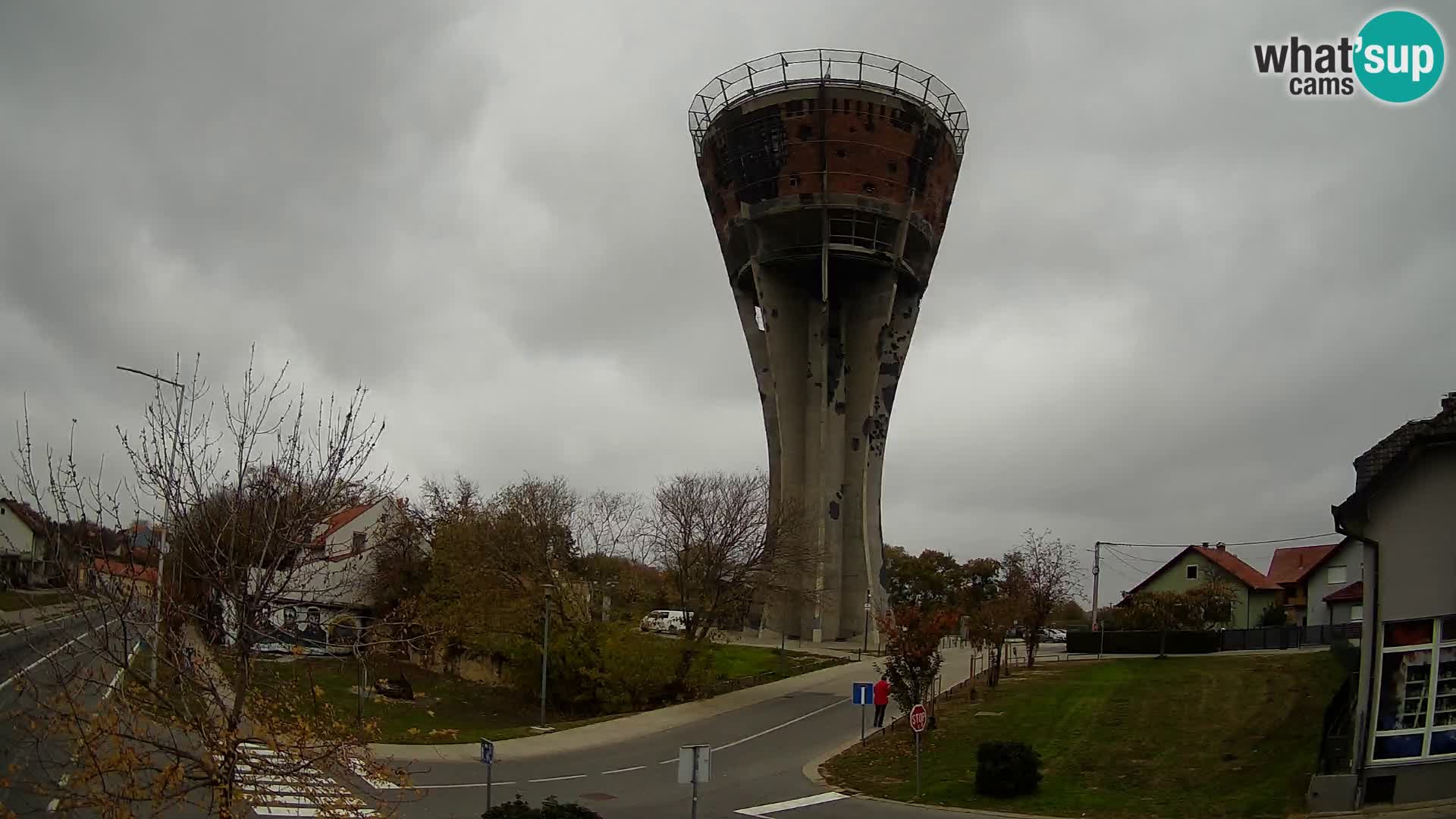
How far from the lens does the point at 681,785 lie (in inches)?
851

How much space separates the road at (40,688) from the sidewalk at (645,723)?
188 inches

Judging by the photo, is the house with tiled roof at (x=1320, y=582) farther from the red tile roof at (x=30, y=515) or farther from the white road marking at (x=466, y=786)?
→ the red tile roof at (x=30, y=515)

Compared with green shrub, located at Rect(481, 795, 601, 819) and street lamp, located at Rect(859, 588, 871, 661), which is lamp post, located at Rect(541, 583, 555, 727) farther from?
street lamp, located at Rect(859, 588, 871, 661)

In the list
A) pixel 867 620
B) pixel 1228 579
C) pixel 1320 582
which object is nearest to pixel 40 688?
pixel 867 620

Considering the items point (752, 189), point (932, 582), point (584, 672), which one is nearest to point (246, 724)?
point (584, 672)

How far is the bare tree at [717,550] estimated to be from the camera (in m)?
36.8

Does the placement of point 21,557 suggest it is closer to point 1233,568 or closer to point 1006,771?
point 1006,771

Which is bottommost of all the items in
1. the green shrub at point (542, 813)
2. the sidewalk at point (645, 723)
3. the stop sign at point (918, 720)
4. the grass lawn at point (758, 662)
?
the grass lawn at point (758, 662)

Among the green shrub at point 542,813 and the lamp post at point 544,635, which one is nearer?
the green shrub at point 542,813

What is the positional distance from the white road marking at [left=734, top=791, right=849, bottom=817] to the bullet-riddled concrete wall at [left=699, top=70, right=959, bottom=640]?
3450cm

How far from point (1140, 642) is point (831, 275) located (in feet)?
85.6

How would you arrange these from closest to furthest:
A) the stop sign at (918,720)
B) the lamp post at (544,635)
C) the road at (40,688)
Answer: the road at (40,688) < the stop sign at (918,720) < the lamp post at (544,635)

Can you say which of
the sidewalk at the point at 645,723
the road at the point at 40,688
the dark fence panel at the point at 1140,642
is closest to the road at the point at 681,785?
the sidewalk at the point at 645,723

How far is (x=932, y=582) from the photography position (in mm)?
95312
